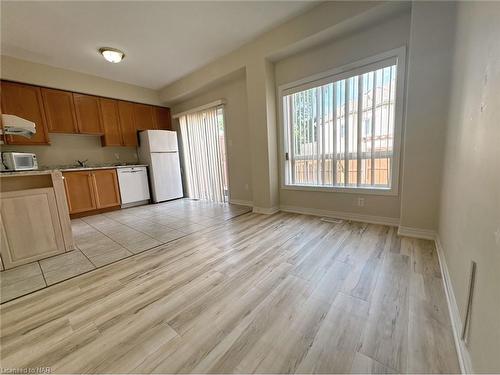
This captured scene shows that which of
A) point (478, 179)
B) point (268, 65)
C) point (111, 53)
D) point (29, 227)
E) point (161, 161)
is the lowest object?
point (29, 227)

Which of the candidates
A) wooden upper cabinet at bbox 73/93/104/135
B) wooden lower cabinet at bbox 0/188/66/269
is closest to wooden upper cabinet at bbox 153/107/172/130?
wooden upper cabinet at bbox 73/93/104/135

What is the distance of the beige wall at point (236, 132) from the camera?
3.73m

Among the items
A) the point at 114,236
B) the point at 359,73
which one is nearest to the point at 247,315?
the point at 114,236

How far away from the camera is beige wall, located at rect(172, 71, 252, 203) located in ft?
12.2

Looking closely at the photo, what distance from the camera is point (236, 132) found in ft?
12.9

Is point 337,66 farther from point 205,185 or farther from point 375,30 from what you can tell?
point 205,185

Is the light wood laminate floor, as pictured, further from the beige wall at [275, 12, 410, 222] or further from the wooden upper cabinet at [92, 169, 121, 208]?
the wooden upper cabinet at [92, 169, 121, 208]

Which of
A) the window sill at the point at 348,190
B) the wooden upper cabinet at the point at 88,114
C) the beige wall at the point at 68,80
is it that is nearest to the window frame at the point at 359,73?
the window sill at the point at 348,190

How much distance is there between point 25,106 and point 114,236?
285 cm

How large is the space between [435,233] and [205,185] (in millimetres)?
4083

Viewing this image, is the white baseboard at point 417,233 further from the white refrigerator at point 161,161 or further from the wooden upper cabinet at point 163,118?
the wooden upper cabinet at point 163,118

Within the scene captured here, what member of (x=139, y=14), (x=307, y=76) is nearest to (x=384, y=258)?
(x=307, y=76)

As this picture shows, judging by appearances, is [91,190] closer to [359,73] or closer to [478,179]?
[359,73]

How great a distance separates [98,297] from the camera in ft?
4.71
